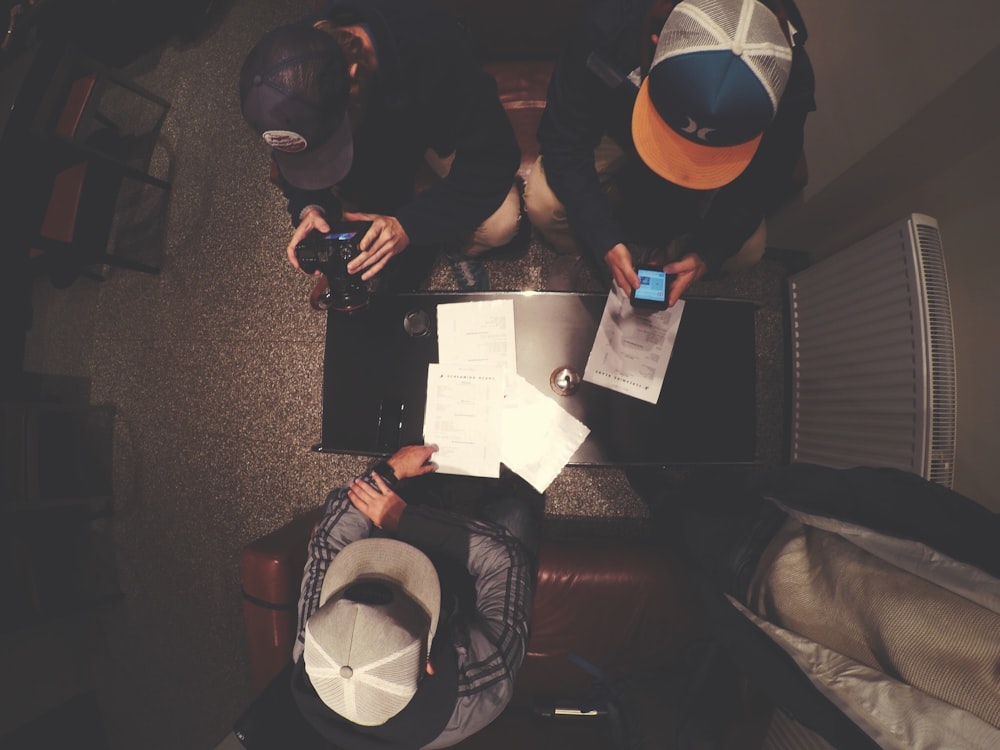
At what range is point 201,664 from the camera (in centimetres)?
203

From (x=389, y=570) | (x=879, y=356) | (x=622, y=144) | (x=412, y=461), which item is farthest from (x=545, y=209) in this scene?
(x=389, y=570)

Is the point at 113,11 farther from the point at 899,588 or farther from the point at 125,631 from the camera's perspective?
the point at 899,588

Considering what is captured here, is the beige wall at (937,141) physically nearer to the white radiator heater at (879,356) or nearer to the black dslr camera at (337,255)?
the white radiator heater at (879,356)

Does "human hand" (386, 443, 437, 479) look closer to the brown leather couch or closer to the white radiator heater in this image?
the brown leather couch

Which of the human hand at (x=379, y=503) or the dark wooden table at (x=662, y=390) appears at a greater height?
the dark wooden table at (x=662, y=390)

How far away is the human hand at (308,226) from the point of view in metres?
1.32

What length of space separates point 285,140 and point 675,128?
33.7 inches

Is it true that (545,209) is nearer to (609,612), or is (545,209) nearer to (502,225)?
(502,225)

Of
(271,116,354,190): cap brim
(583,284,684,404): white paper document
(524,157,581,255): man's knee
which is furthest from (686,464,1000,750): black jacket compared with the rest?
(271,116,354,190): cap brim

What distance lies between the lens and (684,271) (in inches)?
50.9

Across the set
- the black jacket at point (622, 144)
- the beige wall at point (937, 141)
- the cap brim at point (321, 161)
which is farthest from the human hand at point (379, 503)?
the beige wall at point (937, 141)

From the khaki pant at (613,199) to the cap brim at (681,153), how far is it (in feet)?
1.17

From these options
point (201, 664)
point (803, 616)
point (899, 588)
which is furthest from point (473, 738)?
point (201, 664)

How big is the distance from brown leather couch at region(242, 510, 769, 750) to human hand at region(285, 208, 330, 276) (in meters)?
0.86
